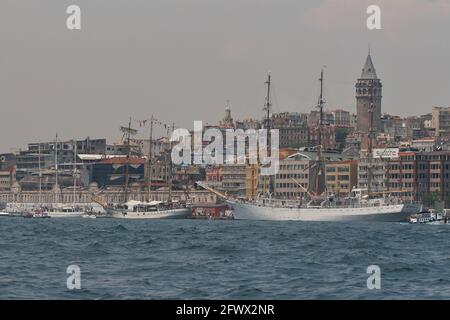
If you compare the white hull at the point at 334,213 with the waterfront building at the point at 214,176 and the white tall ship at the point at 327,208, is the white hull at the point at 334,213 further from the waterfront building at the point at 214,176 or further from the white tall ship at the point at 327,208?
the waterfront building at the point at 214,176

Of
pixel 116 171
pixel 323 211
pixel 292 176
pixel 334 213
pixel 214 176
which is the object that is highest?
pixel 116 171

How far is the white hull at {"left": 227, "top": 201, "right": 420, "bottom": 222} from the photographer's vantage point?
118125 mm

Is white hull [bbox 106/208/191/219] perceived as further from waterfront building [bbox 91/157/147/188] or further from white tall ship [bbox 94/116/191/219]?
waterfront building [bbox 91/157/147/188]

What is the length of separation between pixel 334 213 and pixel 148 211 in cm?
2676

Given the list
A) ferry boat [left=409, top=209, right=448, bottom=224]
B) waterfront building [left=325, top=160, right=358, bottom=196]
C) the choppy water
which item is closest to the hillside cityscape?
waterfront building [left=325, top=160, right=358, bottom=196]

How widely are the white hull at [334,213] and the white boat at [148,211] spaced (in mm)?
10028

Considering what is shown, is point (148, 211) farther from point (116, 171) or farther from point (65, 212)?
Result: point (116, 171)

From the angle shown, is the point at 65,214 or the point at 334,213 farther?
the point at 65,214

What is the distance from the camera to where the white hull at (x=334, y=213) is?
388 feet

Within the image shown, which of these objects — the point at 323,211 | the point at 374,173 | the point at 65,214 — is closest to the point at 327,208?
the point at 323,211

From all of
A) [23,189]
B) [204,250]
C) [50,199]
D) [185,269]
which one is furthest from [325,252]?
[23,189]

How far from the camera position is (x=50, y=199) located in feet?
614

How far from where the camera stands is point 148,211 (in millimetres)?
139250
